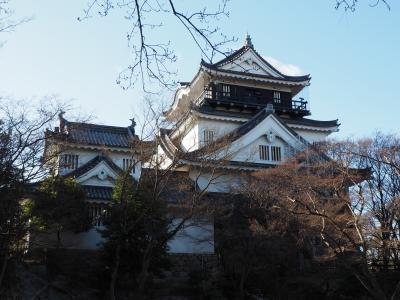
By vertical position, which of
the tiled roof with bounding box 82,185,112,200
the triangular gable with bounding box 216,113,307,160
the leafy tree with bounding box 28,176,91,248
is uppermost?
the triangular gable with bounding box 216,113,307,160

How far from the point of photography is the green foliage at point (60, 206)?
63.5 ft

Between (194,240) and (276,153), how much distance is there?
Result: 7988 mm

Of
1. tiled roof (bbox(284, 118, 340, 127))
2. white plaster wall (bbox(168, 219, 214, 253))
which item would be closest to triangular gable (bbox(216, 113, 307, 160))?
tiled roof (bbox(284, 118, 340, 127))

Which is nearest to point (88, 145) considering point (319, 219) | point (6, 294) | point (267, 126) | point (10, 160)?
point (267, 126)

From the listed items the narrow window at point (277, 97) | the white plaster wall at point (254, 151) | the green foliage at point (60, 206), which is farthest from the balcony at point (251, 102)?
the green foliage at point (60, 206)

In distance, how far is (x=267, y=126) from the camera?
2822 cm

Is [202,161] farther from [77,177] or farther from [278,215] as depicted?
[77,177]

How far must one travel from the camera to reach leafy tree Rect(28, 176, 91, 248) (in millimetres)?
19375

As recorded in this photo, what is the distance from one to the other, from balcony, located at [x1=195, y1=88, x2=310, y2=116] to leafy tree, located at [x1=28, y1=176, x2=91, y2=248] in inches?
451

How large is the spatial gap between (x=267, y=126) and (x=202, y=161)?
26.7ft

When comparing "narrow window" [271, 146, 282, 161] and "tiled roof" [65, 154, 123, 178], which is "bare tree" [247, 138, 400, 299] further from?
"tiled roof" [65, 154, 123, 178]

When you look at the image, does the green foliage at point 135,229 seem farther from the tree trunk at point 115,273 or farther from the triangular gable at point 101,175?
the triangular gable at point 101,175

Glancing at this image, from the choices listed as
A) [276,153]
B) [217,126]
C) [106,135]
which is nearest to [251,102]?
[217,126]

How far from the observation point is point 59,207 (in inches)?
793
